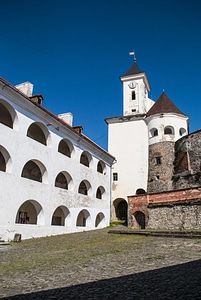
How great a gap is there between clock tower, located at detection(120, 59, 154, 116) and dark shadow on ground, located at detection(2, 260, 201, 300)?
25.8 m

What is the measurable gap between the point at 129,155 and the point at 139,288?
2365cm

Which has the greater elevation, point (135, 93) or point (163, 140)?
point (135, 93)

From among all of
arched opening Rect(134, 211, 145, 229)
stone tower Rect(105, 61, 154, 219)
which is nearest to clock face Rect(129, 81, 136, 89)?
stone tower Rect(105, 61, 154, 219)

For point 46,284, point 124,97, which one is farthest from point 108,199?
point 46,284

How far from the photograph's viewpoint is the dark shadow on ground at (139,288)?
3.91 meters

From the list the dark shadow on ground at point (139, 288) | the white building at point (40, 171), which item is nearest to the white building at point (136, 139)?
the white building at point (40, 171)

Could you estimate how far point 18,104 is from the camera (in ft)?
47.4

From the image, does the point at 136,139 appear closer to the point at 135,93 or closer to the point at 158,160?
the point at 158,160

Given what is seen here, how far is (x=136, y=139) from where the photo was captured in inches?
1101

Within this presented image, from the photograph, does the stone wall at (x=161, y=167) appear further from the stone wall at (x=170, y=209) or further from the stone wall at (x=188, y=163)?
the stone wall at (x=170, y=209)

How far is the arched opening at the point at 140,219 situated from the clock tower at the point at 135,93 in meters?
13.4

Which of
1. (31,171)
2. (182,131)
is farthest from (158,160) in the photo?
(31,171)

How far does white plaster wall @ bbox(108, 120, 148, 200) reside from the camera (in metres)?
26.7

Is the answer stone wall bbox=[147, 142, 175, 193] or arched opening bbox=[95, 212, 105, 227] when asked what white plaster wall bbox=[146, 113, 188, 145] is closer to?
stone wall bbox=[147, 142, 175, 193]
